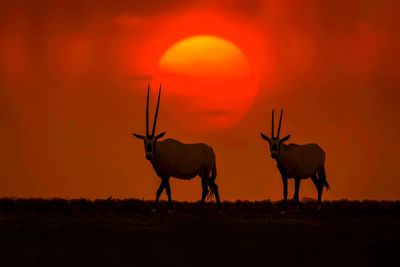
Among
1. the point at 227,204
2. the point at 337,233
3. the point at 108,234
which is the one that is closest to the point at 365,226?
the point at 337,233

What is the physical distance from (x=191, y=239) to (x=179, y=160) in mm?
15249

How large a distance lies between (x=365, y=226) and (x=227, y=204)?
14.1 meters

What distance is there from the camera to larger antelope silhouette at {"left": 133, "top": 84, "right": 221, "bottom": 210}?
33.2 metres

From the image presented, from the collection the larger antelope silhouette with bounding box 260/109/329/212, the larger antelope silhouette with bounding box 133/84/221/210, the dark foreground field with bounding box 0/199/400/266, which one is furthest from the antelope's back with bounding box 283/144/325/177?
the dark foreground field with bounding box 0/199/400/266

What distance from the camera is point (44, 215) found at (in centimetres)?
2928

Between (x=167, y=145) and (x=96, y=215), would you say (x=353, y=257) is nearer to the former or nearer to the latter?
(x=96, y=215)

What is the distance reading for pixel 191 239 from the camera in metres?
19.0

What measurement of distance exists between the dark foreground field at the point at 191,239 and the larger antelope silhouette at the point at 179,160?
8.55ft

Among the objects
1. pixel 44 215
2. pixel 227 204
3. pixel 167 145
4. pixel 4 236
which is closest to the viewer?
pixel 4 236

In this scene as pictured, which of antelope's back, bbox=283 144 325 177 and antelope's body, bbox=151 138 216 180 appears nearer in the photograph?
antelope's body, bbox=151 138 216 180

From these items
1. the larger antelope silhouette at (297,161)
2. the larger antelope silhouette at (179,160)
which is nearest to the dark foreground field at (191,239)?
the larger antelope silhouette at (179,160)

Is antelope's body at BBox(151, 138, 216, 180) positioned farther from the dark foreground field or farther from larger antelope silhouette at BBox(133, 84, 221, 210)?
the dark foreground field

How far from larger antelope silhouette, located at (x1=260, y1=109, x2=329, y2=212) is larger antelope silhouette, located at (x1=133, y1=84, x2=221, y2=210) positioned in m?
2.28

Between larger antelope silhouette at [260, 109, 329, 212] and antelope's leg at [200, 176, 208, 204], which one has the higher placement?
larger antelope silhouette at [260, 109, 329, 212]
